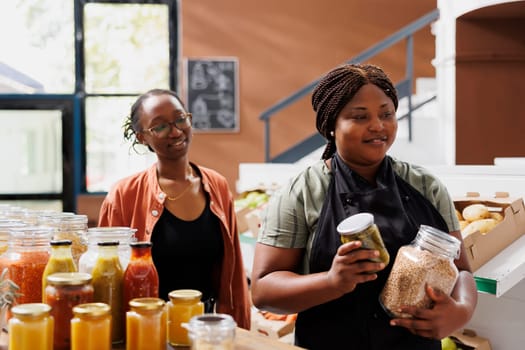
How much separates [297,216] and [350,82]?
366 mm

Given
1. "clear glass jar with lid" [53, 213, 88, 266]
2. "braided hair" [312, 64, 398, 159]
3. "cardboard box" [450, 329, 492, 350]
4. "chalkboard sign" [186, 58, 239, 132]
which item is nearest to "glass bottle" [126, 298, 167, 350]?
"clear glass jar with lid" [53, 213, 88, 266]

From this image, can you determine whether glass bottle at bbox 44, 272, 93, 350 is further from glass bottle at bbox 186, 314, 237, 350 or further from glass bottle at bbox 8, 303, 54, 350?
glass bottle at bbox 186, 314, 237, 350

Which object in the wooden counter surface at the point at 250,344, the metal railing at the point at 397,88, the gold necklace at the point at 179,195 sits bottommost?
the wooden counter surface at the point at 250,344

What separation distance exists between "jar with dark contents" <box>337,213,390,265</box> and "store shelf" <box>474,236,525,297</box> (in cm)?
101

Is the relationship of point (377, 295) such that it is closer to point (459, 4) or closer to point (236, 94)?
point (459, 4)

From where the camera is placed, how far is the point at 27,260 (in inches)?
66.0

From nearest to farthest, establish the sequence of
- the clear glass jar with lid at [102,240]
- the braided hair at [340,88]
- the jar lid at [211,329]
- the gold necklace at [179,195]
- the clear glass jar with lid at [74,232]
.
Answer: the jar lid at [211,329] < the clear glass jar with lid at [102,240] < the braided hair at [340,88] < the clear glass jar with lid at [74,232] < the gold necklace at [179,195]

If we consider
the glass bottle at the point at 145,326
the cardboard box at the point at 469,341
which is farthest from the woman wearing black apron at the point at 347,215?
the cardboard box at the point at 469,341

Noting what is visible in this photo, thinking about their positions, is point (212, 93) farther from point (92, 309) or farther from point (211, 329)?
point (211, 329)

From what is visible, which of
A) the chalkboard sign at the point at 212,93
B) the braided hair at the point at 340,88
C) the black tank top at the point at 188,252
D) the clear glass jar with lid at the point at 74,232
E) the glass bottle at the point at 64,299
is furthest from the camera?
the chalkboard sign at the point at 212,93

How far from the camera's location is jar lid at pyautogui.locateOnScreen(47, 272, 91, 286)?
4.77 feet

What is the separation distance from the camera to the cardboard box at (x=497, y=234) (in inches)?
96.1

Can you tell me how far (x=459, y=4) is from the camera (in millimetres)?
4602

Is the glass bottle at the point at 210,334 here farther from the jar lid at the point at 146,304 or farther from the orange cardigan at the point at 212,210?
the orange cardigan at the point at 212,210
